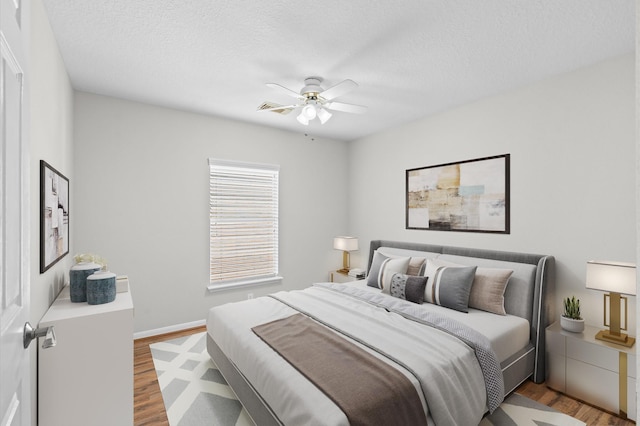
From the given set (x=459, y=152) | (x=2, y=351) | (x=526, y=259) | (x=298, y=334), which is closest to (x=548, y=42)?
(x=459, y=152)

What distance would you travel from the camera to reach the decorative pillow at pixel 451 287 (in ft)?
9.20

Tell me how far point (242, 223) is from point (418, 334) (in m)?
2.74

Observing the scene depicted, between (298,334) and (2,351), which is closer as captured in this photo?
Answer: (2,351)

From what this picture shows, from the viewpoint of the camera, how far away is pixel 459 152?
3553 mm

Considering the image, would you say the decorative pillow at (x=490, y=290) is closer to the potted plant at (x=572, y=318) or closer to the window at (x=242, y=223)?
the potted plant at (x=572, y=318)

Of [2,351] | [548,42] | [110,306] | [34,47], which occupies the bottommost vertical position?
[110,306]

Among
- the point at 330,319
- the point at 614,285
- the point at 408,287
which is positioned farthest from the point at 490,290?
the point at 330,319

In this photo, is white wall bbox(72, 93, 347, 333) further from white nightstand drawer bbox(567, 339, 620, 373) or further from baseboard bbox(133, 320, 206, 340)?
white nightstand drawer bbox(567, 339, 620, 373)

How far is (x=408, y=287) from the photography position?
3070 millimetres

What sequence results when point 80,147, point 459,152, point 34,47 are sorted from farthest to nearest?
point 459,152
point 80,147
point 34,47

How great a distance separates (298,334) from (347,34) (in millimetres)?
2144

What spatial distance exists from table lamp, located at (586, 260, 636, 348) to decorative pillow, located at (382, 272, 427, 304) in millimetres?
1263

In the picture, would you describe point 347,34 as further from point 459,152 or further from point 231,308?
point 231,308

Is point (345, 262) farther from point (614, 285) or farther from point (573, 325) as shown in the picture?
point (614, 285)
